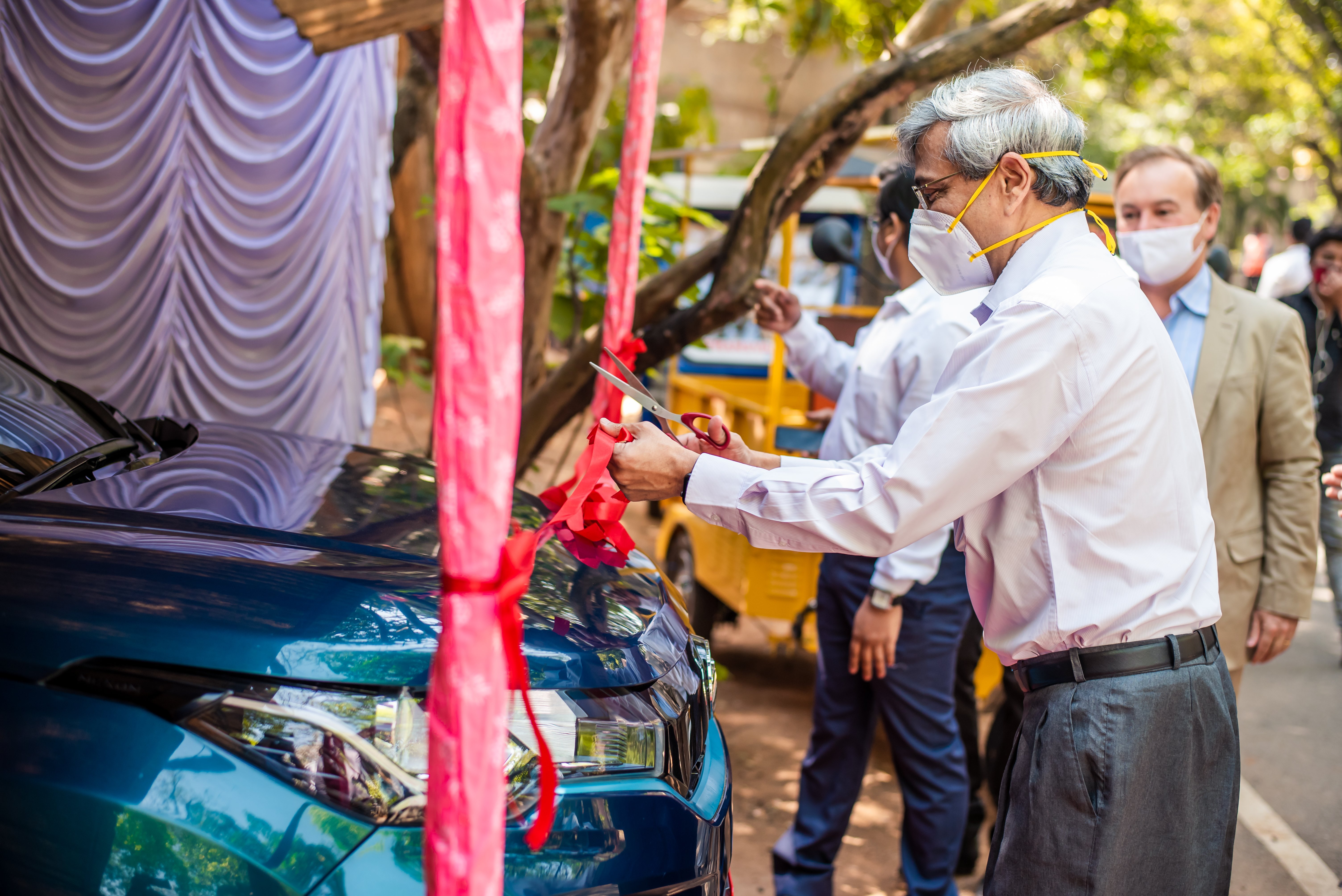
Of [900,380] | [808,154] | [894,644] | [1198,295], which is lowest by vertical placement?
[894,644]

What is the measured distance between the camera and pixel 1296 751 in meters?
5.01

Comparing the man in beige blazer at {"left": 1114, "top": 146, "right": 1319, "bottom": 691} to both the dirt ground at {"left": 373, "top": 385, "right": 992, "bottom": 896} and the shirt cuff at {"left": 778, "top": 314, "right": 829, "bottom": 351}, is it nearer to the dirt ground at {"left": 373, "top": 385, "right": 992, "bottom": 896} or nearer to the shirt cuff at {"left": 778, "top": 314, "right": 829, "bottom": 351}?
the shirt cuff at {"left": 778, "top": 314, "right": 829, "bottom": 351}

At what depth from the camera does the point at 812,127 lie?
12.9ft

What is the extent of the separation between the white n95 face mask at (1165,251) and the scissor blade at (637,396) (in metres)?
1.94

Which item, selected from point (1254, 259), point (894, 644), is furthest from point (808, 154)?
point (1254, 259)

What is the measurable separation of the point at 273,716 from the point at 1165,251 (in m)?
2.80

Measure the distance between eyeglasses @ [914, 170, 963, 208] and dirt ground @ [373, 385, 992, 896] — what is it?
1.48m

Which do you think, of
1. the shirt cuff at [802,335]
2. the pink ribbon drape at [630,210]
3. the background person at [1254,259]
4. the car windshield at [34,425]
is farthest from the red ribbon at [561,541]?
the background person at [1254,259]

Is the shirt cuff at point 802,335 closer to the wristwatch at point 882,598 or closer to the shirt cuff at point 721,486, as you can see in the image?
the wristwatch at point 882,598

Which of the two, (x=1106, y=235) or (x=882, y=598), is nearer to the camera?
(x=1106, y=235)

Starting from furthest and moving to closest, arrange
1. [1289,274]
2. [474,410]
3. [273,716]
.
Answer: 1. [1289,274]
2. [273,716]
3. [474,410]

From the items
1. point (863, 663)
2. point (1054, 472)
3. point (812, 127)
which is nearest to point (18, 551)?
point (1054, 472)

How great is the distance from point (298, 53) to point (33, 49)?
3.72 feet

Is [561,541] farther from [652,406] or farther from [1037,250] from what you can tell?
[1037,250]
